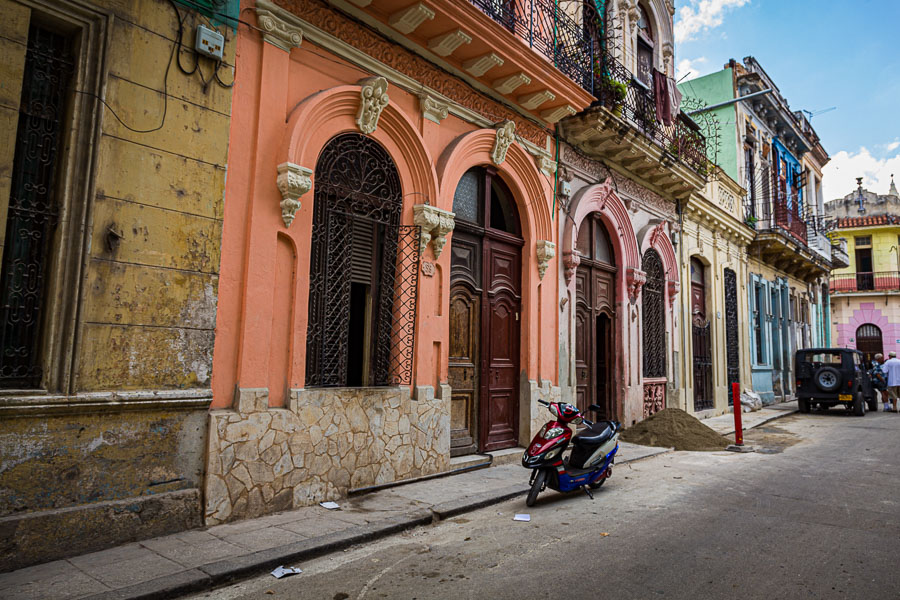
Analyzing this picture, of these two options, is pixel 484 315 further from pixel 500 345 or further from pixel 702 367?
pixel 702 367

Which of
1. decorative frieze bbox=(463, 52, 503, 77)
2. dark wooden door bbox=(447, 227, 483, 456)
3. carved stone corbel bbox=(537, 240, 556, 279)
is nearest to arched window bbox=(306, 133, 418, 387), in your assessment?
dark wooden door bbox=(447, 227, 483, 456)

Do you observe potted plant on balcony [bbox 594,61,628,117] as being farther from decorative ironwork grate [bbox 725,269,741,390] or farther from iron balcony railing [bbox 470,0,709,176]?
decorative ironwork grate [bbox 725,269,741,390]

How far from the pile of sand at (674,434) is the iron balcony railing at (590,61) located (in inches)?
223

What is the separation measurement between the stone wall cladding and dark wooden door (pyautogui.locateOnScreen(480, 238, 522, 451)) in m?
1.30

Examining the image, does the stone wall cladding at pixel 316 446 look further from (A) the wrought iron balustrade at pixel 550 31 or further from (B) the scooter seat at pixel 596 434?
(A) the wrought iron balustrade at pixel 550 31

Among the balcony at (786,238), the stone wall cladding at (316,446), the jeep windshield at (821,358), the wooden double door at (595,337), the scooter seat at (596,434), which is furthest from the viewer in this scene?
the balcony at (786,238)

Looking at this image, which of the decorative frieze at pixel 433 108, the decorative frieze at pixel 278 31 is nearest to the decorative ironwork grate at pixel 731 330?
the decorative frieze at pixel 433 108

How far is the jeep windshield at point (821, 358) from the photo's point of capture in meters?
17.8

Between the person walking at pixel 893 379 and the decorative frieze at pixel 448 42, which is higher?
the decorative frieze at pixel 448 42

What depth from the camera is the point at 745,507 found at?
243 inches

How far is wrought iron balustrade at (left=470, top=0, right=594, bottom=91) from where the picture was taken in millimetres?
8883

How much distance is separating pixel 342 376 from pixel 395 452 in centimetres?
111

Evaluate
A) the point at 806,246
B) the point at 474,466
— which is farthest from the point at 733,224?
the point at 474,466

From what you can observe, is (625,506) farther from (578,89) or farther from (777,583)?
(578,89)
